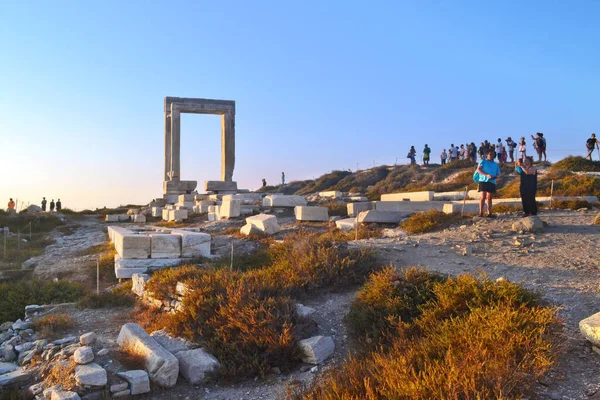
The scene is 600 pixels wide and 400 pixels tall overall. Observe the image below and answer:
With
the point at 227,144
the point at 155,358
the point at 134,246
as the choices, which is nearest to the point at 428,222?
the point at 134,246

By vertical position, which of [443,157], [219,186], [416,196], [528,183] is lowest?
[416,196]

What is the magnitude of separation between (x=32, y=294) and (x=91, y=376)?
4.72 metres

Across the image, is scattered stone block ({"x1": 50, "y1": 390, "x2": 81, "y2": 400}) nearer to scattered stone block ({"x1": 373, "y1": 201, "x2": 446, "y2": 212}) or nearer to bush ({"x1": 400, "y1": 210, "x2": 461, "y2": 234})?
bush ({"x1": 400, "y1": 210, "x2": 461, "y2": 234})

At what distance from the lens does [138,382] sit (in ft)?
16.1

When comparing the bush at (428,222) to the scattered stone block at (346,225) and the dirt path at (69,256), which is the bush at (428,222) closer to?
the scattered stone block at (346,225)

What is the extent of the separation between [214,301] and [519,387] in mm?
3921

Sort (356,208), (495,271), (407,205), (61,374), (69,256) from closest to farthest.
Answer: (61,374)
(495,271)
(69,256)
(356,208)
(407,205)

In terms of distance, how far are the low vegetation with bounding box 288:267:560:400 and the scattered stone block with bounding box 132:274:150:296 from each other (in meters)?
4.39

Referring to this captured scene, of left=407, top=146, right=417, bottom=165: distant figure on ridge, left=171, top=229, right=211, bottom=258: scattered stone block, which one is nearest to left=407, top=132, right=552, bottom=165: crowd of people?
left=407, top=146, right=417, bottom=165: distant figure on ridge

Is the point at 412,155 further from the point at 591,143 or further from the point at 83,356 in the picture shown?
the point at 83,356

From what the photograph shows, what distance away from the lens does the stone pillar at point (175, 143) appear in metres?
25.5

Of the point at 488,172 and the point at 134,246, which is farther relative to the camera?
the point at 488,172

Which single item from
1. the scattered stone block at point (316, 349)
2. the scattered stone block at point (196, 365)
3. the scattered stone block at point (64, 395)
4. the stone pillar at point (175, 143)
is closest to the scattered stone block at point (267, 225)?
the scattered stone block at point (196, 365)

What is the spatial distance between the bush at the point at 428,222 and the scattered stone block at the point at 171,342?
20.9 ft
